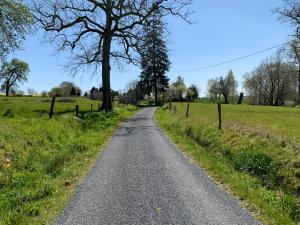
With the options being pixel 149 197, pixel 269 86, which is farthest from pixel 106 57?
pixel 269 86

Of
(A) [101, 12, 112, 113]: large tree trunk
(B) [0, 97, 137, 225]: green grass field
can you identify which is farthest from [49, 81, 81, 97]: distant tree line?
(B) [0, 97, 137, 225]: green grass field

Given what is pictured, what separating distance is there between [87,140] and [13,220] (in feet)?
33.7

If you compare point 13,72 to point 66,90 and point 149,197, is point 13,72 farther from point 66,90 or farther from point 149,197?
point 149,197

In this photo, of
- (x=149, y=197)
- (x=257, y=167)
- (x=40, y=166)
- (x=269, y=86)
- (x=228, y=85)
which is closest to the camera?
(x=149, y=197)

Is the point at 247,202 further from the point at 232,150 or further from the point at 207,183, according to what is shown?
the point at 232,150

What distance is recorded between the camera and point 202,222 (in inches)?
250

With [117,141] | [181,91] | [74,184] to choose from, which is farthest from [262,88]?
[74,184]

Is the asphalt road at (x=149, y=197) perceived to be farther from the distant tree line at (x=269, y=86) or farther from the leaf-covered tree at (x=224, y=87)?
the leaf-covered tree at (x=224, y=87)

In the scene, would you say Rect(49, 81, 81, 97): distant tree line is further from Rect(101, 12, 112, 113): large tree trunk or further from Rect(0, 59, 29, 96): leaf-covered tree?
Rect(101, 12, 112, 113): large tree trunk

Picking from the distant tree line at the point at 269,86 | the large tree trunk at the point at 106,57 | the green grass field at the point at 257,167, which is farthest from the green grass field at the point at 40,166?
the distant tree line at the point at 269,86

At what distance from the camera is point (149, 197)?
780cm

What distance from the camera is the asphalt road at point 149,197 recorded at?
21.5ft

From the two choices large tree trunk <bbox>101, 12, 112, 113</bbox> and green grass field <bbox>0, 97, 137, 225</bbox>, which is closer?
green grass field <bbox>0, 97, 137, 225</bbox>

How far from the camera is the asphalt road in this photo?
655 centimetres
